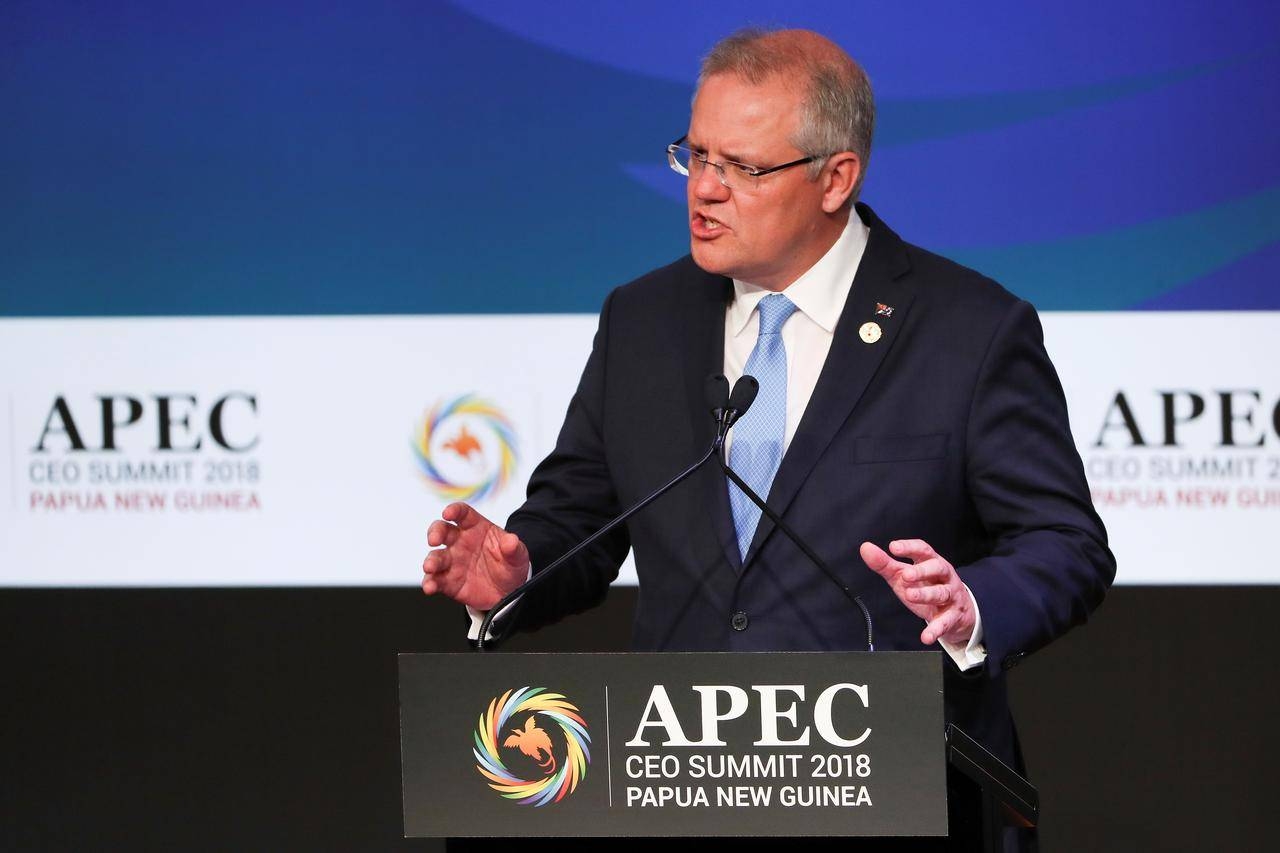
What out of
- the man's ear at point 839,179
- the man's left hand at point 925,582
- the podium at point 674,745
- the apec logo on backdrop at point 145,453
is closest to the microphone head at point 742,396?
the man's left hand at point 925,582

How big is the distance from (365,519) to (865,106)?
183 cm

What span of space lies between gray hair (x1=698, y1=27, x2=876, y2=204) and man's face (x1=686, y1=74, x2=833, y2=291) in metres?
0.02

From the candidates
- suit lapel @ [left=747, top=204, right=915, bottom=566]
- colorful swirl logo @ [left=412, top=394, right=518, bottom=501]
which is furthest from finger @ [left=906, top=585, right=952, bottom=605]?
colorful swirl logo @ [left=412, top=394, right=518, bottom=501]

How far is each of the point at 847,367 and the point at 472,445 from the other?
5.17 feet

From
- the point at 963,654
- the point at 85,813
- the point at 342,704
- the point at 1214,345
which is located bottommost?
the point at 85,813

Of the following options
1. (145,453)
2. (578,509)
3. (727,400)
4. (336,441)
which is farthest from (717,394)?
(145,453)

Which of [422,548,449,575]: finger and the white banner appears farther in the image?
the white banner

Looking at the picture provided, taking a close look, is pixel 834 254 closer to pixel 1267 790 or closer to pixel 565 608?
pixel 565 608

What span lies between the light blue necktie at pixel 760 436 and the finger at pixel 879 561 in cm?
53

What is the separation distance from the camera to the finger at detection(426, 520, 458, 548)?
6.07 ft

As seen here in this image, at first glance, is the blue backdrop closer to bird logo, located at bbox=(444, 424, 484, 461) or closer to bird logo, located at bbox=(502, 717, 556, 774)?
bird logo, located at bbox=(444, 424, 484, 461)

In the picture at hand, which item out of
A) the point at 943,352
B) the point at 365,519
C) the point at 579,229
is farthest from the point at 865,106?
the point at 365,519

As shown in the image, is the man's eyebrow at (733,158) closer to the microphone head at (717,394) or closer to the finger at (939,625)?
the microphone head at (717,394)

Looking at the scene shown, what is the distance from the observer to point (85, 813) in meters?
3.86
